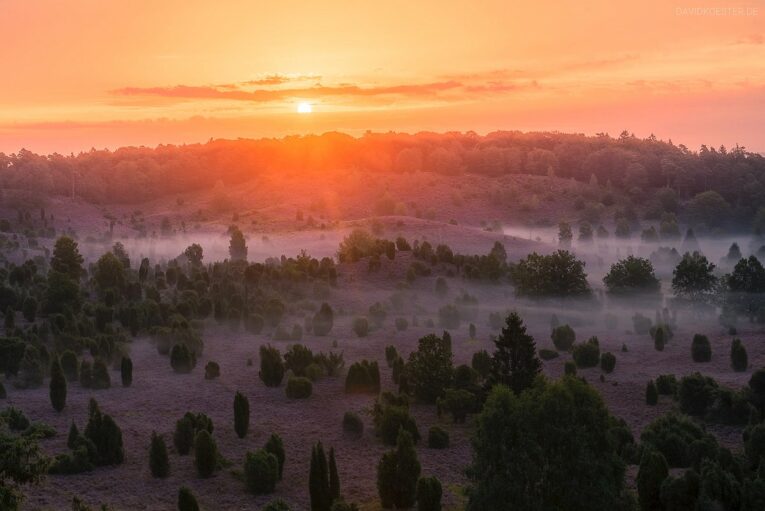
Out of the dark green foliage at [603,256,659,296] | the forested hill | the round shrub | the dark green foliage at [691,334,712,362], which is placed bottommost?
the dark green foliage at [691,334,712,362]

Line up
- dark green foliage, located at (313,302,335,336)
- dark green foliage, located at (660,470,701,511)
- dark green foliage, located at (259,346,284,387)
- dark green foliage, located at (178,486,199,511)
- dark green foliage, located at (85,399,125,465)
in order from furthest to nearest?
dark green foliage, located at (313,302,335,336), dark green foliage, located at (259,346,284,387), dark green foliage, located at (85,399,125,465), dark green foliage, located at (178,486,199,511), dark green foliage, located at (660,470,701,511)

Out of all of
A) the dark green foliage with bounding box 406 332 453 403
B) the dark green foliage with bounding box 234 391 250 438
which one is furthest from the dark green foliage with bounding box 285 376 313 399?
the dark green foliage with bounding box 234 391 250 438

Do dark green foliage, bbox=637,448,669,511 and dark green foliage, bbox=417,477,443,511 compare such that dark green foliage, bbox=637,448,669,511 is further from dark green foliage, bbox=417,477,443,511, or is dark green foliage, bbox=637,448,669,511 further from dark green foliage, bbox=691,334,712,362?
dark green foliage, bbox=691,334,712,362

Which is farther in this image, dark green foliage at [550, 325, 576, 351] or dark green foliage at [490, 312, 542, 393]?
dark green foliage at [550, 325, 576, 351]

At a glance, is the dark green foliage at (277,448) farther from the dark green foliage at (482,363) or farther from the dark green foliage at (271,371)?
the dark green foliage at (482,363)

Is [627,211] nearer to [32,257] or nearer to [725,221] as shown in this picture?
[725,221]

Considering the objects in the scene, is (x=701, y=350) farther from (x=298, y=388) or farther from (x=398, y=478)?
(x=398, y=478)

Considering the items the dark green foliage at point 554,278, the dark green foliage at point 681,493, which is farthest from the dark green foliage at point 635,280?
the dark green foliage at point 681,493
